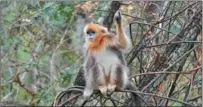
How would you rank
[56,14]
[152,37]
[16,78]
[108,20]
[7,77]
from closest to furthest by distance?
[152,37] < [108,20] < [56,14] < [16,78] < [7,77]

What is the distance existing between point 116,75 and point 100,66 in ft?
0.56

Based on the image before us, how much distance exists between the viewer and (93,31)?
4.88 m

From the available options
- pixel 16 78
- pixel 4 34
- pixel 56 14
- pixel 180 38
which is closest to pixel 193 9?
pixel 180 38

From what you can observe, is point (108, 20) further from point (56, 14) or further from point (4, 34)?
point (4, 34)

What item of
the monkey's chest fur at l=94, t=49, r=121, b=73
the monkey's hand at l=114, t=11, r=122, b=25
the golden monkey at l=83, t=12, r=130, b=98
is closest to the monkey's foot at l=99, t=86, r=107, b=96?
the golden monkey at l=83, t=12, r=130, b=98

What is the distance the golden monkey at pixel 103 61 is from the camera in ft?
16.1

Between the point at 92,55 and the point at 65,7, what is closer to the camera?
the point at 92,55

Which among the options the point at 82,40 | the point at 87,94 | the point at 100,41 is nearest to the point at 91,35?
the point at 100,41

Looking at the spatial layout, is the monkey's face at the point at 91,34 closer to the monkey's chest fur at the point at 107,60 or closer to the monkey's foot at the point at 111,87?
the monkey's chest fur at the point at 107,60

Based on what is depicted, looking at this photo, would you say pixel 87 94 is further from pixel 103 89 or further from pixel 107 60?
pixel 107 60

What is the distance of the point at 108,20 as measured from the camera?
228 inches

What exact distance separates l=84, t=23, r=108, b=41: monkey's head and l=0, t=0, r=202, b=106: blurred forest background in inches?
12.0

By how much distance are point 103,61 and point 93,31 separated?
0.30m

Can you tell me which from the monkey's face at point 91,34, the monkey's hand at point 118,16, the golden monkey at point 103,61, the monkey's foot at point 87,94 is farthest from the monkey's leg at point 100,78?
the monkey's hand at point 118,16
